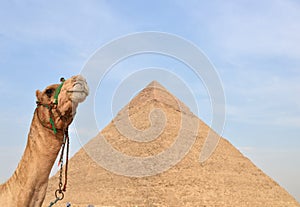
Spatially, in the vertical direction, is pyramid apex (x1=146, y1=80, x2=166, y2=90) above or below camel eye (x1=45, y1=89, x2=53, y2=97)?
above

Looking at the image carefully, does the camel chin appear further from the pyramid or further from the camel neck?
the pyramid

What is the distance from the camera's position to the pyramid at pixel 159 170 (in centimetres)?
6050

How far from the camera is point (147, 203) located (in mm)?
56562

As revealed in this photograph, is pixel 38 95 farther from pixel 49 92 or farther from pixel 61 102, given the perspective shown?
pixel 61 102

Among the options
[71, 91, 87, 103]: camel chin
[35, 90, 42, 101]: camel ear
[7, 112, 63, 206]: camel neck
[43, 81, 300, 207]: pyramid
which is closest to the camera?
[71, 91, 87, 103]: camel chin

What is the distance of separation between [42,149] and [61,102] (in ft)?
1.02

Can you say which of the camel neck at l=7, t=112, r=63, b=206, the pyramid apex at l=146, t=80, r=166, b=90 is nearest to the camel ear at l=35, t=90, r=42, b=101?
the camel neck at l=7, t=112, r=63, b=206

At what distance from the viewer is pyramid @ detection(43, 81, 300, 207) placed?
198ft

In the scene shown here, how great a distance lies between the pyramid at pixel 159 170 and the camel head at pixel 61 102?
5234 cm

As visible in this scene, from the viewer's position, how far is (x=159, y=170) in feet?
230

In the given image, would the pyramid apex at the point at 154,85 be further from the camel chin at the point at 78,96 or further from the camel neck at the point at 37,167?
the camel chin at the point at 78,96

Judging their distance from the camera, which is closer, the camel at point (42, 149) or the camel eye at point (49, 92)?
the camel at point (42, 149)

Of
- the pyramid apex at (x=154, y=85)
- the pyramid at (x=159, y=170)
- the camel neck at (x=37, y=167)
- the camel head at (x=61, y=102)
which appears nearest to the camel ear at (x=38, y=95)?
the camel head at (x=61, y=102)

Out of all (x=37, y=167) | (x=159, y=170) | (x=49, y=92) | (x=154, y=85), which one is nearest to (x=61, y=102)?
(x=49, y=92)
